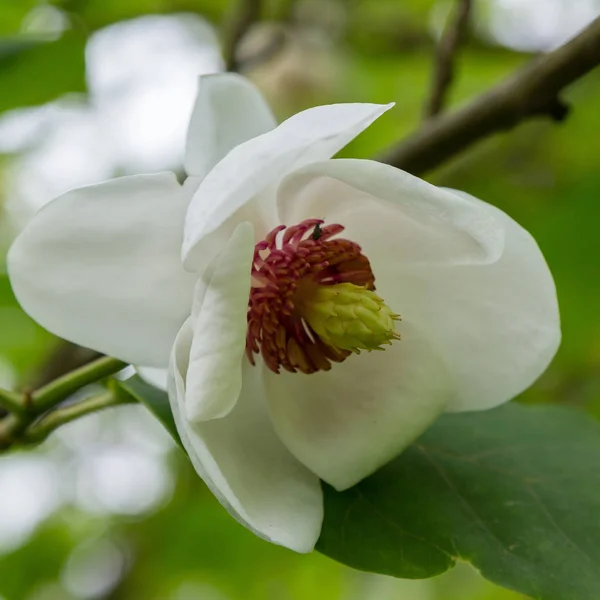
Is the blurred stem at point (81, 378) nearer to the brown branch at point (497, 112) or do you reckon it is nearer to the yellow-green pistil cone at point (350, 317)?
the yellow-green pistil cone at point (350, 317)

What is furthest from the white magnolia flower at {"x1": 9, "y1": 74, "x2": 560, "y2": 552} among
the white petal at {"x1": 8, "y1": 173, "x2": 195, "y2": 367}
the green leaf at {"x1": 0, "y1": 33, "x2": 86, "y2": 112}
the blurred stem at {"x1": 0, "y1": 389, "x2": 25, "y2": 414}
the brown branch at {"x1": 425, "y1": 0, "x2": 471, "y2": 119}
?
the green leaf at {"x1": 0, "y1": 33, "x2": 86, "y2": 112}

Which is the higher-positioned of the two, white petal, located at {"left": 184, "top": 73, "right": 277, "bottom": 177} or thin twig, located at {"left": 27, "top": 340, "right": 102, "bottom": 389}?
white petal, located at {"left": 184, "top": 73, "right": 277, "bottom": 177}

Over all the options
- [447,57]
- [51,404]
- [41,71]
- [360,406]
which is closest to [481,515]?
[360,406]

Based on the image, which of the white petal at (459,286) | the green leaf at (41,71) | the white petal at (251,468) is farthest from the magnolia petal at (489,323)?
the green leaf at (41,71)


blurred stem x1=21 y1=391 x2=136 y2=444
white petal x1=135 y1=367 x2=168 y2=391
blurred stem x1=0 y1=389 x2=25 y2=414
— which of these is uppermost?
white petal x1=135 y1=367 x2=168 y2=391

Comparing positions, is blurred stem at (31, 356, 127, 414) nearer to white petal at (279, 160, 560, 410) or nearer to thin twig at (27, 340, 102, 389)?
white petal at (279, 160, 560, 410)

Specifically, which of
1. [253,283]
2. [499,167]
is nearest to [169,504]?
[499,167]
